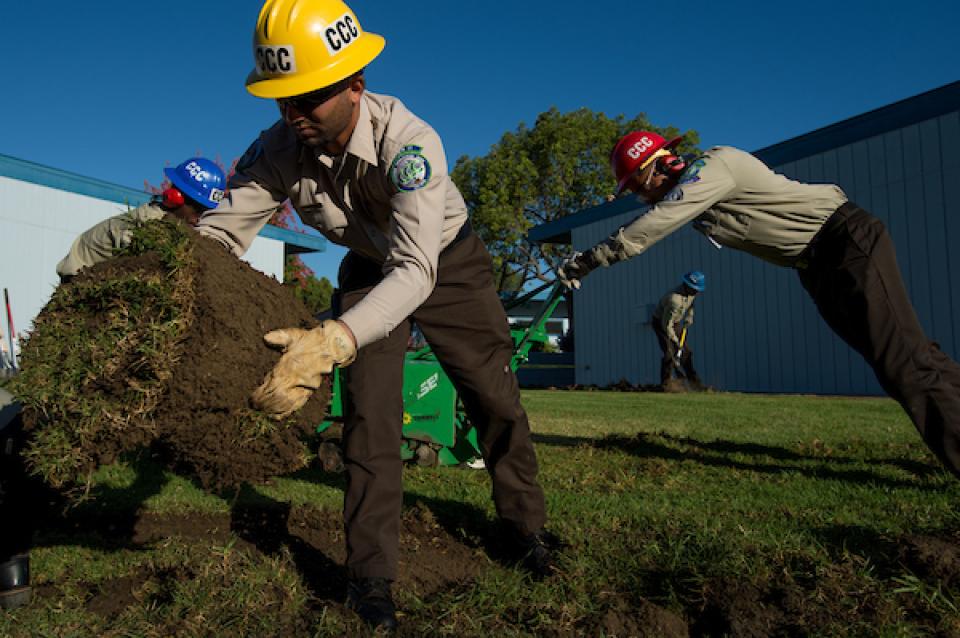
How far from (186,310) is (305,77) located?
0.79 m

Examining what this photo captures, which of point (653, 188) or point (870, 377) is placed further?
point (870, 377)

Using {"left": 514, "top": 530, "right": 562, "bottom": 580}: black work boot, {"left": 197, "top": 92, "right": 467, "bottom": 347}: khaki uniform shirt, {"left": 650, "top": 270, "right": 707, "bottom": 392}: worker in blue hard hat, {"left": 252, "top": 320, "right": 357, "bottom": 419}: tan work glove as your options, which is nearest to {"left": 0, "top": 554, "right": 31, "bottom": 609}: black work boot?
{"left": 197, "top": 92, "right": 467, "bottom": 347}: khaki uniform shirt

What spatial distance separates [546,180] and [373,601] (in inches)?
1178

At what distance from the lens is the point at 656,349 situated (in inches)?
787

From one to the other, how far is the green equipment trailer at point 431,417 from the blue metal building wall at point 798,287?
36.6ft

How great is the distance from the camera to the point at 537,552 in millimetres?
2904

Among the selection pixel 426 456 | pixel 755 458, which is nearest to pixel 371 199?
pixel 426 456

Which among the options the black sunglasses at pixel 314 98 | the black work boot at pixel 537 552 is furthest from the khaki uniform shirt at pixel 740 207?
the black sunglasses at pixel 314 98

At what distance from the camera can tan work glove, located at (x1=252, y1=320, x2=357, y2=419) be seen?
1.70 meters

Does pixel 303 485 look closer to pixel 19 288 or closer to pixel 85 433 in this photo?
pixel 85 433

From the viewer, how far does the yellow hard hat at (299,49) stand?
2.25 metres

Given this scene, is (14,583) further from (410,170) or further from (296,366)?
(410,170)

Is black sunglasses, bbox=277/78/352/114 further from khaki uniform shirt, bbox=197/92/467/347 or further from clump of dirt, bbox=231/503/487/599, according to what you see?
clump of dirt, bbox=231/503/487/599

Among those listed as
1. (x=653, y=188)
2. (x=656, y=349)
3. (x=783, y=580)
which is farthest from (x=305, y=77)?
(x=656, y=349)
